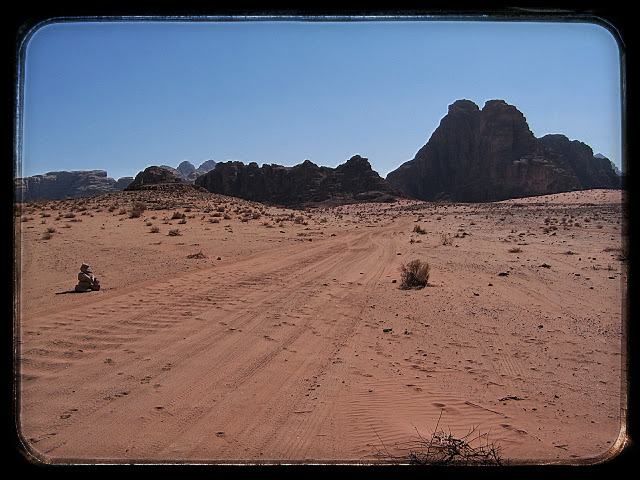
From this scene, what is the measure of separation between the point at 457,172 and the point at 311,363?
13631 cm

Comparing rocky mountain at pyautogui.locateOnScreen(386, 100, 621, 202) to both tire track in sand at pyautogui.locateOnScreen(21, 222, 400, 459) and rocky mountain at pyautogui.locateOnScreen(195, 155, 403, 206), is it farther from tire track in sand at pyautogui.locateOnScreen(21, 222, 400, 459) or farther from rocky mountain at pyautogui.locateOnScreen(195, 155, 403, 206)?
tire track in sand at pyautogui.locateOnScreen(21, 222, 400, 459)

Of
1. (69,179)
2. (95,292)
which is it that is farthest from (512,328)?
(69,179)

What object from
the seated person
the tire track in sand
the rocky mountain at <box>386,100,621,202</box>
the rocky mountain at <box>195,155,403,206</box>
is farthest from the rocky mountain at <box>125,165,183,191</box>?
the rocky mountain at <box>386,100,621,202</box>

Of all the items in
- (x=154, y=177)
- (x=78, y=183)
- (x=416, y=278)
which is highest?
(x=78, y=183)

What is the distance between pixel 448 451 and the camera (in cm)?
327

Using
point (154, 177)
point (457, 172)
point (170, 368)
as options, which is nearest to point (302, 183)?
point (457, 172)

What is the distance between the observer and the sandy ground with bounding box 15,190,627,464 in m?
3.62

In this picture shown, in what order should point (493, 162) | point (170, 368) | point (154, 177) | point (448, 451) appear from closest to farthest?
point (448, 451), point (170, 368), point (154, 177), point (493, 162)

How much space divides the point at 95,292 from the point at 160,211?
24.6 m

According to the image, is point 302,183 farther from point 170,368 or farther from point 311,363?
point 170,368

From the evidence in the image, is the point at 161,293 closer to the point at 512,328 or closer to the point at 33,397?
the point at 33,397

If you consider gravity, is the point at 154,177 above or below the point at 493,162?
below

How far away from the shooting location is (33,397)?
4.41 m

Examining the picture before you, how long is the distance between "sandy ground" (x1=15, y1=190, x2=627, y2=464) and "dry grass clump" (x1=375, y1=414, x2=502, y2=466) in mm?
60
